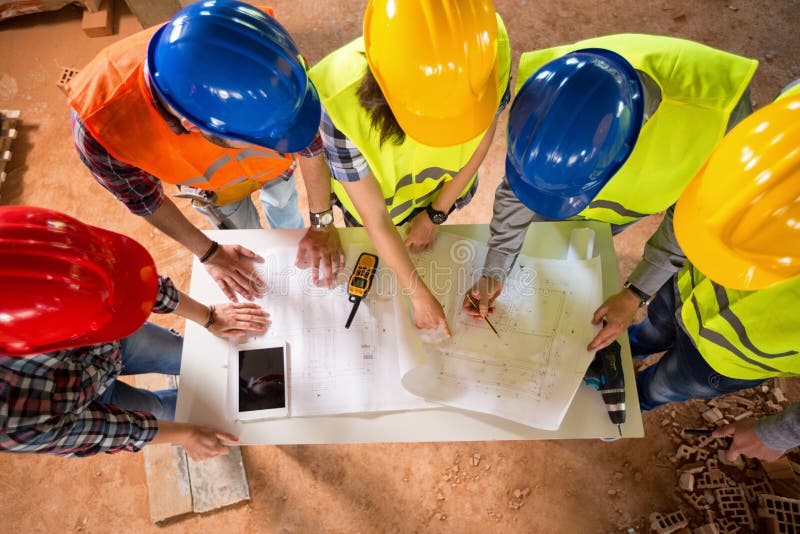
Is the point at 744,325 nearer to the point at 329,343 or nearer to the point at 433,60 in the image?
the point at 433,60

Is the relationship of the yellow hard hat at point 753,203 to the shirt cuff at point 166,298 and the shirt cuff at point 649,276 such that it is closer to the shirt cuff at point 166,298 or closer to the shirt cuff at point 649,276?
the shirt cuff at point 649,276

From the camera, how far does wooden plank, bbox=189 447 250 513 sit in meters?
2.28

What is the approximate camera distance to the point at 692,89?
124 centimetres

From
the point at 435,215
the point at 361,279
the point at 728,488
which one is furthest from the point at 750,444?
the point at 361,279

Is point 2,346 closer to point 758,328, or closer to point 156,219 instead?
point 156,219

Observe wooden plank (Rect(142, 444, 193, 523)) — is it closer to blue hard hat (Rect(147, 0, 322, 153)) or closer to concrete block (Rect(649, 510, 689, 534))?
blue hard hat (Rect(147, 0, 322, 153))

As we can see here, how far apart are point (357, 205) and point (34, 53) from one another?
345cm

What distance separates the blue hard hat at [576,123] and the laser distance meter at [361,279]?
2.19 ft

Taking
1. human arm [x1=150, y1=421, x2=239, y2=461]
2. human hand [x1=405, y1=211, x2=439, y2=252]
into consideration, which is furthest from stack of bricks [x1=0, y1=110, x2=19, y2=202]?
human hand [x1=405, y1=211, x2=439, y2=252]

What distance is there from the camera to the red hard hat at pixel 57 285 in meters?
1.04

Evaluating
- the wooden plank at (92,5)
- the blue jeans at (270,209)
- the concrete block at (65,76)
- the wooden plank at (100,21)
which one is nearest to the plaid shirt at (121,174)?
the blue jeans at (270,209)

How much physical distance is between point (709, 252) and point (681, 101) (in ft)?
1.46

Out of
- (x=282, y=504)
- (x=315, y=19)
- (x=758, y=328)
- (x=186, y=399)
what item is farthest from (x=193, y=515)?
(x=315, y=19)

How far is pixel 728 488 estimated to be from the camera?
7.15ft
